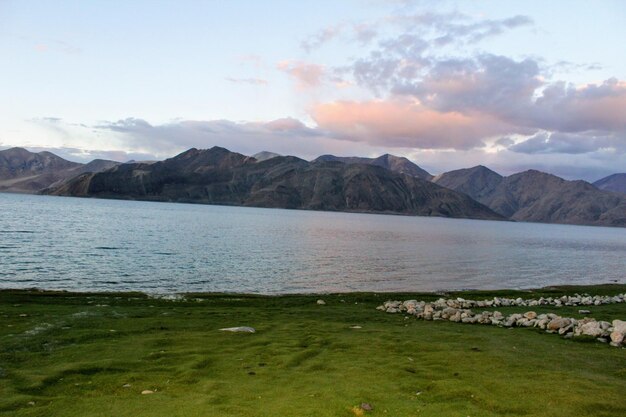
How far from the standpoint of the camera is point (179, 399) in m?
13.3

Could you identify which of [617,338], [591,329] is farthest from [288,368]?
[591,329]

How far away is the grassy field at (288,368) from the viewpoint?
12.9 metres

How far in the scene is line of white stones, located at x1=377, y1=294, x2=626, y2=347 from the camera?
2278 cm

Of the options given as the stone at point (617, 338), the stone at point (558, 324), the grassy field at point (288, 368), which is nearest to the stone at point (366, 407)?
the grassy field at point (288, 368)

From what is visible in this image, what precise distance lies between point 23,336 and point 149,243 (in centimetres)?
7048

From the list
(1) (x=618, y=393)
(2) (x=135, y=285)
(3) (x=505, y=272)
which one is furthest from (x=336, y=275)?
(1) (x=618, y=393)

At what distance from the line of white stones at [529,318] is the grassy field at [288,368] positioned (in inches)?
39.9

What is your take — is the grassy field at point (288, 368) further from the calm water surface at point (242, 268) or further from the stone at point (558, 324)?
the calm water surface at point (242, 268)

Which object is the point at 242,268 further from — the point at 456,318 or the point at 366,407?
the point at 366,407

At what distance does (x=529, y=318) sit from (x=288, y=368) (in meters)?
17.2

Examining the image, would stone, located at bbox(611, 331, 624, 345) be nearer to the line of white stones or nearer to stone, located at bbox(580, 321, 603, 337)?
the line of white stones

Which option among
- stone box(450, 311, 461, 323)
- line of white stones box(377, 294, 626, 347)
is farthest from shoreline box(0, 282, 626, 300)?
stone box(450, 311, 461, 323)

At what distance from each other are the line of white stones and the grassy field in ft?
3.32

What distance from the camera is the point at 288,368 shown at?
17188 mm
